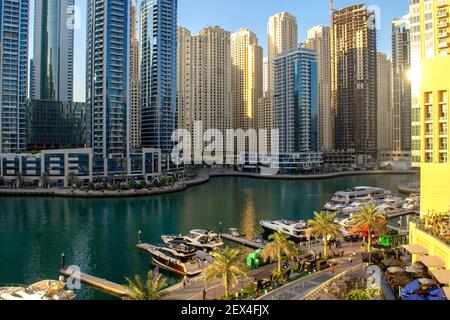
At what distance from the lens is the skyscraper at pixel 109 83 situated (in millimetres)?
26969

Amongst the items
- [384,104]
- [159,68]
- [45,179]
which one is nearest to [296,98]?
[384,104]

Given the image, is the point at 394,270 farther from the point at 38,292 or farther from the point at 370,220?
the point at 38,292

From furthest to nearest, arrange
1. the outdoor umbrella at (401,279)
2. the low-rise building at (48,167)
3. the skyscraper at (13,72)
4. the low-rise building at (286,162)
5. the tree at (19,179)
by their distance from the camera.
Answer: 1. the low-rise building at (286,162)
2. the skyscraper at (13,72)
3. the low-rise building at (48,167)
4. the tree at (19,179)
5. the outdoor umbrella at (401,279)

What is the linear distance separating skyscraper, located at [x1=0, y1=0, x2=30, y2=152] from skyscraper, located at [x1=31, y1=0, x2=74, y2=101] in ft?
46.1

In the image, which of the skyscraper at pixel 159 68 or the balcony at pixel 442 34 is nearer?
the balcony at pixel 442 34

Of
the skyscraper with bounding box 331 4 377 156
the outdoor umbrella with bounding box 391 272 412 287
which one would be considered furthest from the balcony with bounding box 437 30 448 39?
the skyscraper with bounding box 331 4 377 156

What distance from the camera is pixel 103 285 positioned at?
7699 millimetres

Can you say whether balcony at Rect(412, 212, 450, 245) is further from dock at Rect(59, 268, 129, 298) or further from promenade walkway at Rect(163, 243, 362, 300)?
dock at Rect(59, 268, 129, 298)

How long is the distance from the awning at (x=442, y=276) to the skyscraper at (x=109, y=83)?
23850 millimetres

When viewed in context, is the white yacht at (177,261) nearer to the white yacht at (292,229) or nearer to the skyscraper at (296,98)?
the white yacht at (292,229)

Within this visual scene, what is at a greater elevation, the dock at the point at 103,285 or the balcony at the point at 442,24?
the balcony at the point at 442,24

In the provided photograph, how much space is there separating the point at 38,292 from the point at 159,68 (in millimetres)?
28484

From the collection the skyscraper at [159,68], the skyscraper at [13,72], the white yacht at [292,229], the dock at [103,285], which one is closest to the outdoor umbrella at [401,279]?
the dock at [103,285]
